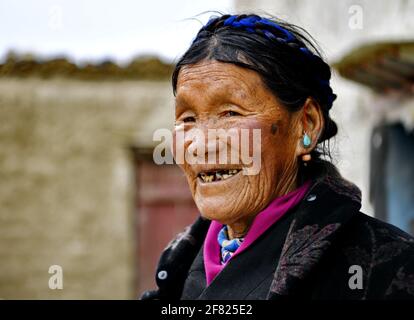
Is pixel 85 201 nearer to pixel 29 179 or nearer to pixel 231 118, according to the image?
pixel 29 179

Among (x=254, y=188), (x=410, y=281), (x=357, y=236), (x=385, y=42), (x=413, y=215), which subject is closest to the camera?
(x=410, y=281)

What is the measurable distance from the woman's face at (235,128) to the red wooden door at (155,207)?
6.83 m

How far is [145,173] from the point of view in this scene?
30.1ft

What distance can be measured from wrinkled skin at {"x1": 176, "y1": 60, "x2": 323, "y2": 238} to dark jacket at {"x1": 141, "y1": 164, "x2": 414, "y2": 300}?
103mm

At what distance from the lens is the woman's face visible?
7.29ft

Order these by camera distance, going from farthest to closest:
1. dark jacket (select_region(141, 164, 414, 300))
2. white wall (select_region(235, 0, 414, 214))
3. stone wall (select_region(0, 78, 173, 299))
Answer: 1. stone wall (select_region(0, 78, 173, 299))
2. white wall (select_region(235, 0, 414, 214))
3. dark jacket (select_region(141, 164, 414, 300))

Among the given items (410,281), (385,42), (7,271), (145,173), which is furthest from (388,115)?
(7,271)

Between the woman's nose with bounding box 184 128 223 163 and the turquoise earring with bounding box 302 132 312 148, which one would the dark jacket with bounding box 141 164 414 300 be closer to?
the turquoise earring with bounding box 302 132 312 148

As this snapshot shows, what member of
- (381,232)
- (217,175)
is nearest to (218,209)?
(217,175)

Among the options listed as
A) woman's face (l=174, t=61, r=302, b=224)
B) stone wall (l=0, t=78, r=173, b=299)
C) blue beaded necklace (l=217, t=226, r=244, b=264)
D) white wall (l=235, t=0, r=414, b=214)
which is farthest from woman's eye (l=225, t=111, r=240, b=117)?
stone wall (l=0, t=78, r=173, b=299)

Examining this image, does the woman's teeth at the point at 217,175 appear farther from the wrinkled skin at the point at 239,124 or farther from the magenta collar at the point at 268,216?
the magenta collar at the point at 268,216

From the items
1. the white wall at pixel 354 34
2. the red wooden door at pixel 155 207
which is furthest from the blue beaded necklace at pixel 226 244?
the red wooden door at pixel 155 207

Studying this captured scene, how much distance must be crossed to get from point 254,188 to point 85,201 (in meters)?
6.89

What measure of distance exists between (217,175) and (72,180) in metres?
6.88
